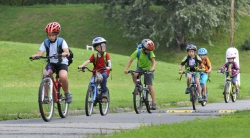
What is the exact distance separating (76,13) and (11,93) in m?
47.2

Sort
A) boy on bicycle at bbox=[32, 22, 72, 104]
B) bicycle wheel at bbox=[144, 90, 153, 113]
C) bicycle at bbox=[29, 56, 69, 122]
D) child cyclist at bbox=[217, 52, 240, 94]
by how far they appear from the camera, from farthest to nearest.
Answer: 1. child cyclist at bbox=[217, 52, 240, 94]
2. bicycle wheel at bbox=[144, 90, 153, 113]
3. boy on bicycle at bbox=[32, 22, 72, 104]
4. bicycle at bbox=[29, 56, 69, 122]

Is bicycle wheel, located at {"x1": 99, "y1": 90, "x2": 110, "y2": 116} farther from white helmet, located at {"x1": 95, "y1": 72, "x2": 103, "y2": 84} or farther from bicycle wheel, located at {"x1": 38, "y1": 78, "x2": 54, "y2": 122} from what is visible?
bicycle wheel, located at {"x1": 38, "y1": 78, "x2": 54, "y2": 122}

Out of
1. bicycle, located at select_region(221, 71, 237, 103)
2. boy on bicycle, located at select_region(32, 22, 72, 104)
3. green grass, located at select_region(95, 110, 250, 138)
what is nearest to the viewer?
green grass, located at select_region(95, 110, 250, 138)

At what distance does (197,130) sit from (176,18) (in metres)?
46.5

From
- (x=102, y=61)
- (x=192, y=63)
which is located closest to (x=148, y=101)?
(x=102, y=61)

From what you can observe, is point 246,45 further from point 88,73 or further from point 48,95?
point 48,95

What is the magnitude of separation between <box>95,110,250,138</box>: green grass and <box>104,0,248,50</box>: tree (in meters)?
42.6

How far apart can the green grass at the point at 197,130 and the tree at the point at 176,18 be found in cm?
4259

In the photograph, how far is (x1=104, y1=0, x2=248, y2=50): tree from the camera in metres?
54.7

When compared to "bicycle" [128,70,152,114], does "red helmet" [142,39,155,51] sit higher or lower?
higher

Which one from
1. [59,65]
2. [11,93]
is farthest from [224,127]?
[11,93]

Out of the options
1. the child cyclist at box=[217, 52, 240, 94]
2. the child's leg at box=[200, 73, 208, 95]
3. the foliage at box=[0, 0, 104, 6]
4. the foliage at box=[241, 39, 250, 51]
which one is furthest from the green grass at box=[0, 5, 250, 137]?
the foliage at box=[0, 0, 104, 6]

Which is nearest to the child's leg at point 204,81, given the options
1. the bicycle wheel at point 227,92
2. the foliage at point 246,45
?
the bicycle wheel at point 227,92

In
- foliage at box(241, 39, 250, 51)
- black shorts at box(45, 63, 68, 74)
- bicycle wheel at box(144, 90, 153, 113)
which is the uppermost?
foliage at box(241, 39, 250, 51)
